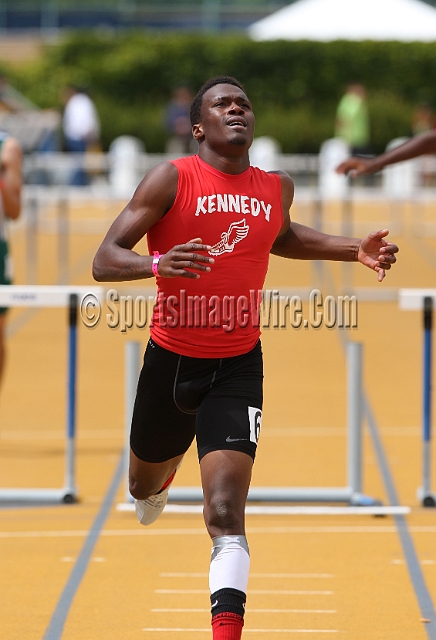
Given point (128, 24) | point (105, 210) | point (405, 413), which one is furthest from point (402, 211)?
point (128, 24)

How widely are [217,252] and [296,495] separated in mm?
2672

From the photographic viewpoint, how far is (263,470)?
7.59 meters

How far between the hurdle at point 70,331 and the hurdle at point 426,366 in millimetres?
1702

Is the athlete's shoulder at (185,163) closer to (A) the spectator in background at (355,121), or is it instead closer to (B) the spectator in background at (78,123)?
(B) the spectator in background at (78,123)

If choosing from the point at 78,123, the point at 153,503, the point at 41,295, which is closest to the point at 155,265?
the point at 153,503

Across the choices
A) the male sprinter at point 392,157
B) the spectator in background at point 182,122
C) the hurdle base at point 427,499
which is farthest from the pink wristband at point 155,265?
the spectator in background at point 182,122

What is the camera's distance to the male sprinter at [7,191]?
7680mm

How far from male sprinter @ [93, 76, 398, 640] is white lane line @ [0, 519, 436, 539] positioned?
158 centimetres

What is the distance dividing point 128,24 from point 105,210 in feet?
72.3

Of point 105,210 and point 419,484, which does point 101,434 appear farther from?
point 105,210

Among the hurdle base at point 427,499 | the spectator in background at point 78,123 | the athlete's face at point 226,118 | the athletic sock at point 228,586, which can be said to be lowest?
the hurdle base at point 427,499

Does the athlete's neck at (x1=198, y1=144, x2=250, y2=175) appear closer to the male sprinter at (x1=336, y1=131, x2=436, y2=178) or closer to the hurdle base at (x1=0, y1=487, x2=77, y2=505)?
the male sprinter at (x1=336, y1=131, x2=436, y2=178)

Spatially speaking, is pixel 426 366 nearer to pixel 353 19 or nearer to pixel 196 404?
pixel 196 404

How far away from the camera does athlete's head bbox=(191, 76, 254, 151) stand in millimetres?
4453
